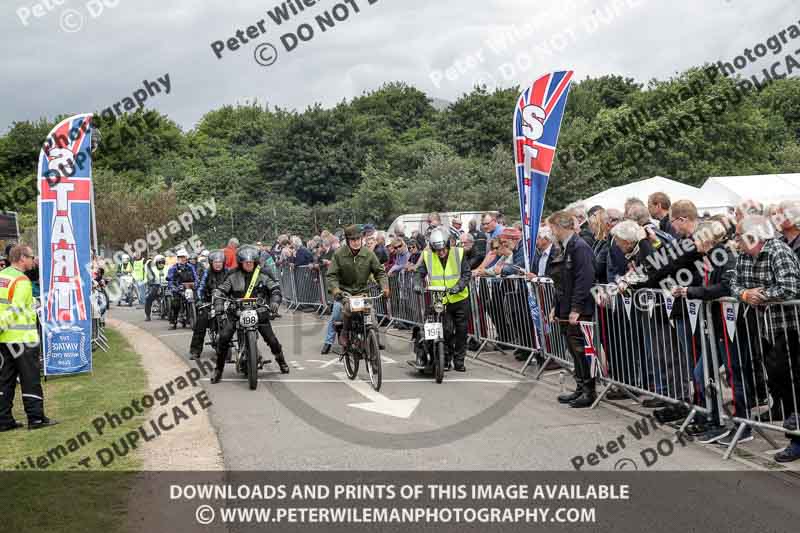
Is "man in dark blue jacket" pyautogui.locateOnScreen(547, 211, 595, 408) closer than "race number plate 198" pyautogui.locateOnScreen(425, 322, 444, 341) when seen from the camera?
Yes

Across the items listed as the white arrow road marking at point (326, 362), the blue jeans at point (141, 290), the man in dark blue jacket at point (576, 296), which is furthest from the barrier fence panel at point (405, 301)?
the blue jeans at point (141, 290)

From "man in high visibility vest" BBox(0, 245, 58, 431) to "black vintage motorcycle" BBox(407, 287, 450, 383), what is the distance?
4811mm

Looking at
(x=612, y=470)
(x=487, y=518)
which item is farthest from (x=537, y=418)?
(x=487, y=518)

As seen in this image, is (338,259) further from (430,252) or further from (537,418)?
(537,418)

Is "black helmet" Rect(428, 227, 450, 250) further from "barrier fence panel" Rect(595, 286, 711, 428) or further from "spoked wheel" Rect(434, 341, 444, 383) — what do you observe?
"barrier fence panel" Rect(595, 286, 711, 428)

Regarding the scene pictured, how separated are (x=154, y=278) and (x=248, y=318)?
14.7 m

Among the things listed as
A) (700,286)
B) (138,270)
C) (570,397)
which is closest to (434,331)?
(570,397)

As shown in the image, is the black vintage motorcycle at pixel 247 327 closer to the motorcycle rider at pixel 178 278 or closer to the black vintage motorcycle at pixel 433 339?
the black vintage motorcycle at pixel 433 339

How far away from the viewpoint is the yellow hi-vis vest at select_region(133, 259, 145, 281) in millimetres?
30119

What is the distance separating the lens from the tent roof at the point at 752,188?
81.1 feet

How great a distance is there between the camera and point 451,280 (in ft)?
39.0

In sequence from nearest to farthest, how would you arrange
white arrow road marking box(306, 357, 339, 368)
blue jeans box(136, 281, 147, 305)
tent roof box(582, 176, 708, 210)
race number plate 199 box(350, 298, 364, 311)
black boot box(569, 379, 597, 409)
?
black boot box(569, 379, 597, 409), race number plate 199 box(350, 298, 364, 311), white arrow road marking box(306, 357, 339, 368), tent roof box(582, 176, 708, 210), blue jeans box(136, 281, 147, 305)

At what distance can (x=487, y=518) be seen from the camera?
17.9 feet

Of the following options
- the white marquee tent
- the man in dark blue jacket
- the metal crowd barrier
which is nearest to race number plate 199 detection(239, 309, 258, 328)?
the metal crowd barrier
